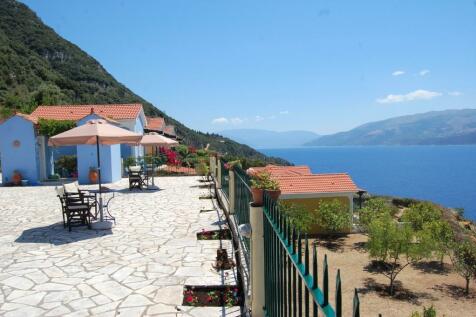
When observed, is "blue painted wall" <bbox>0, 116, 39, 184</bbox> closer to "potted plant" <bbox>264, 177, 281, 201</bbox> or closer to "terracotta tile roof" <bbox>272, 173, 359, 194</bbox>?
"terracotta tile roof" <bbox>272, 173, 359, 194</bbox>

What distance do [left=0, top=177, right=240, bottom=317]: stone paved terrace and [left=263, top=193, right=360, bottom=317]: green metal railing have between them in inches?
61.2

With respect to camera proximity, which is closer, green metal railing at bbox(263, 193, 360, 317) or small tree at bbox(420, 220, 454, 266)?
green metal railing at bbox(263, 193, 360, 317)

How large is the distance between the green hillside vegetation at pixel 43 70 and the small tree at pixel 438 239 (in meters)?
37.4

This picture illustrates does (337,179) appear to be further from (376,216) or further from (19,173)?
(19,173)

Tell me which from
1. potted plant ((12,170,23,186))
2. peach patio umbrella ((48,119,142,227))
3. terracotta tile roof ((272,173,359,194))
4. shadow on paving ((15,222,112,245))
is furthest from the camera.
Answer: terracotta tile roof ((272,173,359,194))

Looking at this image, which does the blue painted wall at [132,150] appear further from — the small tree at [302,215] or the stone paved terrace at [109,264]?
the stone paved terrace at [109,264]

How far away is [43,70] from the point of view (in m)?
60.2

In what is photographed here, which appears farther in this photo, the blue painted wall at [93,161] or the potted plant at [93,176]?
the blue painted wall at [93,161]

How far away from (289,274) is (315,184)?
28184mm

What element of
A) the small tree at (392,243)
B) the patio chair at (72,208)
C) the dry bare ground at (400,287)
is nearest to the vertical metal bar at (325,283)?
the patio chair at (72,208)

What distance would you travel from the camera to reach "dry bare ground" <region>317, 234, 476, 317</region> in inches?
786

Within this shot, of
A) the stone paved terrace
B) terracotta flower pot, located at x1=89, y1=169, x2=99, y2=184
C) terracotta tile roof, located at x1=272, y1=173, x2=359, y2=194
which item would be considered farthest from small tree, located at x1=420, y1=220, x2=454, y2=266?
terracotta flower pot, located at x1=89, y1=169, x2=99, y2=184

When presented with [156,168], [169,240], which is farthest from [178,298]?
[156,168]

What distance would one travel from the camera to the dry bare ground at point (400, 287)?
786 inches
